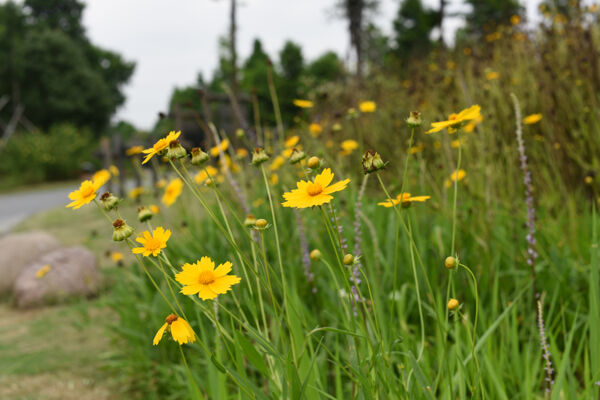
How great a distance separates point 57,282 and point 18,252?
99cm

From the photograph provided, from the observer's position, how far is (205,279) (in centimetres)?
68

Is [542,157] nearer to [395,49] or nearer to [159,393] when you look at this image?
[159,393]

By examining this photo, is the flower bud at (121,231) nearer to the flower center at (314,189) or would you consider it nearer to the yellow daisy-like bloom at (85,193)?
the yellow daisy-like bloom at (85,193)

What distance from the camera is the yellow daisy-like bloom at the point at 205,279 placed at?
0.66 m

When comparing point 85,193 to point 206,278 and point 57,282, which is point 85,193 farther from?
point 57,282

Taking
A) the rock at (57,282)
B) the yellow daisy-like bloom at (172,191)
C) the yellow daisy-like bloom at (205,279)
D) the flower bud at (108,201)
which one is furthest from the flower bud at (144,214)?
the rock at (57,282)


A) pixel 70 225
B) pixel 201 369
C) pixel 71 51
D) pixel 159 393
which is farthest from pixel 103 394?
→ pixel 71 51

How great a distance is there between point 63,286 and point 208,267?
3249 millimetres

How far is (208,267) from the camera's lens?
695mm

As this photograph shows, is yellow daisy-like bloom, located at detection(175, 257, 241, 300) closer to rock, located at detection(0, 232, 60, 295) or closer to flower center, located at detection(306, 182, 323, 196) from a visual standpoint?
flower center, located at detection(306, 182, 323, 196)

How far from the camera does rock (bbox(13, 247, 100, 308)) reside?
3418mm

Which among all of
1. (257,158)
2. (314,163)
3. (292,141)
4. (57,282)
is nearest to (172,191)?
(292,141)

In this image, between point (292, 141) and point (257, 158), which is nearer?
point (257, 158)

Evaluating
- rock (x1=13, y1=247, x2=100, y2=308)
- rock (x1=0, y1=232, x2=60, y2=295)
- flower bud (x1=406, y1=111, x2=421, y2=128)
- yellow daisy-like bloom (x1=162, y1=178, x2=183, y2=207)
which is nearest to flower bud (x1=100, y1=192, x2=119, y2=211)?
flower bud (x1=406, y1=111, x2=421, y2=128)
